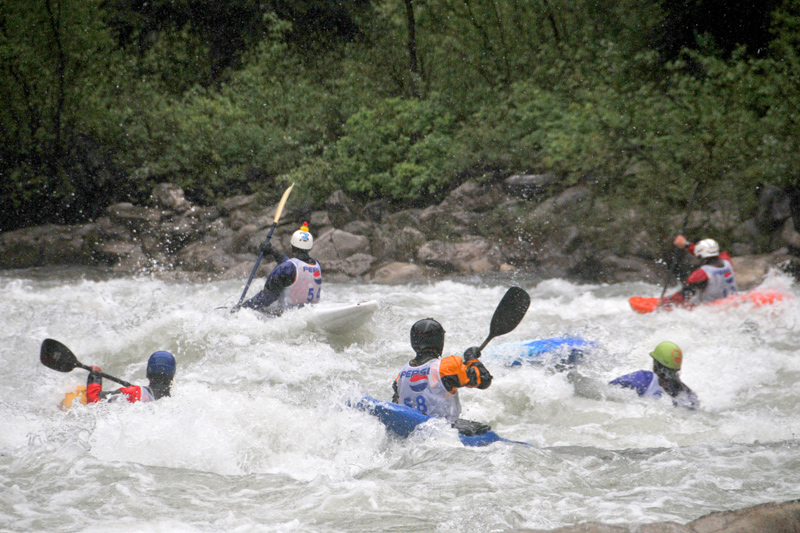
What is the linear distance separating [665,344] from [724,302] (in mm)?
3139

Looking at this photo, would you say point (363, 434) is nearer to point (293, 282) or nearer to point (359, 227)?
point (293, 282)

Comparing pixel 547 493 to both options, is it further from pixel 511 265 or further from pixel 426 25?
pixel 426 25

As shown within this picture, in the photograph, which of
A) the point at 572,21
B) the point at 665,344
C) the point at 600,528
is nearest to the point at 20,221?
the point at 572,21

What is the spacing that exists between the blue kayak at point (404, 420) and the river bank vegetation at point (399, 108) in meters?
8.53

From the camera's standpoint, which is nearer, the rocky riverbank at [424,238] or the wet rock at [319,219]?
the rocky riverbank at [424,238]

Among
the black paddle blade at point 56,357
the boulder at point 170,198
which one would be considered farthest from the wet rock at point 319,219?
the black paddle blade at point 56,357

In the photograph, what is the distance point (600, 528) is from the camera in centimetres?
230

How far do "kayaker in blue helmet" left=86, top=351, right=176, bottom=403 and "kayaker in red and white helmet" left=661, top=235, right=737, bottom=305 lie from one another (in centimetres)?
563

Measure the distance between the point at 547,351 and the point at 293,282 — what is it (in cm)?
233

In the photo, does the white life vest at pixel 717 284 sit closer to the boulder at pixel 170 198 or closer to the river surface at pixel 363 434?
the river surface at pixel 363 434

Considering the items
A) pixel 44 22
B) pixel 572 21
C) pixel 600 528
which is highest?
pixel 44 22

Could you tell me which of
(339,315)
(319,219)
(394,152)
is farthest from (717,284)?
(394,152)

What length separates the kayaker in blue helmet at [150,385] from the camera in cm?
388

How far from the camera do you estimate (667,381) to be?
4621 millimetres
